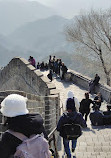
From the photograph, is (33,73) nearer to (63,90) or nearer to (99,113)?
(63,90)

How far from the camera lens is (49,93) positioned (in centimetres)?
972

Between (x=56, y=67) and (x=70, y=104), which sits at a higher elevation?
(x=56, y=67)

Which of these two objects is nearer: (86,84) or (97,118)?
(97,118)

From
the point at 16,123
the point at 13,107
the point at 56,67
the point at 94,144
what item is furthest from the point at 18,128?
the point at 56,67

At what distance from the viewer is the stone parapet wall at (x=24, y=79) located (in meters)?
12.3

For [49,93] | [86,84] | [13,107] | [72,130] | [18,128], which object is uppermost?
[86,84]

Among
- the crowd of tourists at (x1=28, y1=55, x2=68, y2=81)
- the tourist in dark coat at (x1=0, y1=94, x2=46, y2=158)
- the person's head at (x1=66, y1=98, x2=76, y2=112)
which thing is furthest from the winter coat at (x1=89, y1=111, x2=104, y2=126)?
the crowd of tourists at (x1=28, y1=55, x2=68, y2=81)

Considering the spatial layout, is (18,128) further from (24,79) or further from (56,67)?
(56,67)

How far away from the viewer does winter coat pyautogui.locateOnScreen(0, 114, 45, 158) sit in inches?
107

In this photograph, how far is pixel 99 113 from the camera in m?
9.91

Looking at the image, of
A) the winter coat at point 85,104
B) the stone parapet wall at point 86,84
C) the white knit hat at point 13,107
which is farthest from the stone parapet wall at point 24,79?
the white knit hat at point 13,107

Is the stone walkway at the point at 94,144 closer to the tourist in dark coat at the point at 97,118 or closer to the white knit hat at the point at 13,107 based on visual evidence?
the tourist in dark coat at the point at 97,118

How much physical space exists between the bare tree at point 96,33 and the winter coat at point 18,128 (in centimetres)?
2802

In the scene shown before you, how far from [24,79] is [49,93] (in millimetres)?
6898
